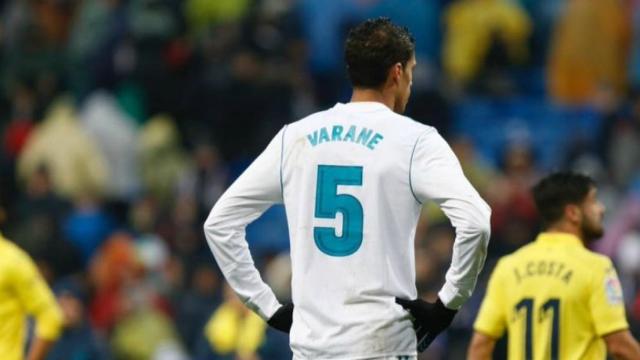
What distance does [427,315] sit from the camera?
6.51 metres

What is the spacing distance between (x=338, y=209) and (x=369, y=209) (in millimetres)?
116

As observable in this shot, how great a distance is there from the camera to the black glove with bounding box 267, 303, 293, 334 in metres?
6.76

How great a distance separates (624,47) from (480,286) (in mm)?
4229

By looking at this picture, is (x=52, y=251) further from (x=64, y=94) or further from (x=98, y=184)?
(x=64, y=94)

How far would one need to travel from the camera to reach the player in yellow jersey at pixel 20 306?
9133 millimetres

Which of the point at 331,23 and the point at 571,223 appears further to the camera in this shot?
the point at 331,23

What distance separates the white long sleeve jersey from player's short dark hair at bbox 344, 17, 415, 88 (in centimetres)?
14

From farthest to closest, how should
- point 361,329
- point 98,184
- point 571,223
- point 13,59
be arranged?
point 13,59 → point 98,184 → point 571,223 → point 361,329

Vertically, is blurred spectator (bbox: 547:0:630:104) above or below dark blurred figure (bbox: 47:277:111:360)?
above

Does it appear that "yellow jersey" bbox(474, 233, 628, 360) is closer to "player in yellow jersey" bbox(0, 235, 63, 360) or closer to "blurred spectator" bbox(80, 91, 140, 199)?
"player in yellow jersey" bbox(0, 235, 63, 360)

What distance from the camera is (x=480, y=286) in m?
13.4

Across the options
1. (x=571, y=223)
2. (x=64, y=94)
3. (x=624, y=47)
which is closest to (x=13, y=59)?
(x=64, y=94)

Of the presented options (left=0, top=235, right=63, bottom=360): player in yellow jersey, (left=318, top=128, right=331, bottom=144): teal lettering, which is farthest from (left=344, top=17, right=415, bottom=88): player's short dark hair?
(left=0, top=235, right=63, bottom=360): player in yellow jersey

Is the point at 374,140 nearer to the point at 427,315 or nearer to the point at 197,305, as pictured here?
the point at 427,315
